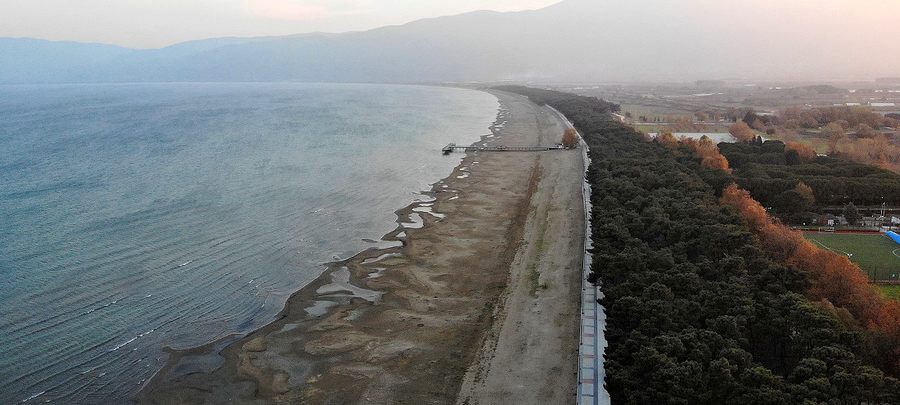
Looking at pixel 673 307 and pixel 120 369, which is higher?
pixel 673 307

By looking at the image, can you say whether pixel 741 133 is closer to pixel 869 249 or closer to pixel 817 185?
pixel 817 185

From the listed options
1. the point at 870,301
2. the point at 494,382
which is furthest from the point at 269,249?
the point at 870,301

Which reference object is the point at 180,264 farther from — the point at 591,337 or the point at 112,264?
the point at 591,337

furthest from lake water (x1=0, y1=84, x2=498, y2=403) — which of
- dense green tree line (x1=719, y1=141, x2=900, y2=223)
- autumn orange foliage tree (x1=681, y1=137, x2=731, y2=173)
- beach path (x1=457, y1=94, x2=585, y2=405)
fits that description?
dense green tree line (x1=719, y1=141, x2=900, y2=223)

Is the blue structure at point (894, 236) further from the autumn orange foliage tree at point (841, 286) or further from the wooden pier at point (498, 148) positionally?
the wooden pier at point (498, 148)

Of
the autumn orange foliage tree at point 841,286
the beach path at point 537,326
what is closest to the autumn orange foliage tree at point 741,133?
the beach path at point 537,326
